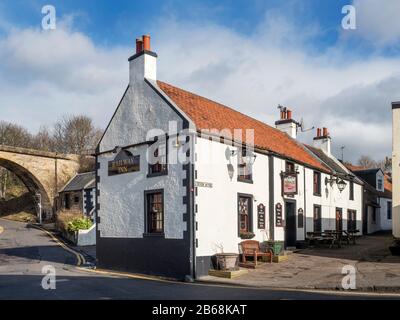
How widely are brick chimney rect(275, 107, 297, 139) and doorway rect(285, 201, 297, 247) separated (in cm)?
907

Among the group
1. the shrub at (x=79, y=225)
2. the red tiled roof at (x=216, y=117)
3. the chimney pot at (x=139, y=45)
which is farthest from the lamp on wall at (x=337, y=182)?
the shrub at (x=79, y=225)

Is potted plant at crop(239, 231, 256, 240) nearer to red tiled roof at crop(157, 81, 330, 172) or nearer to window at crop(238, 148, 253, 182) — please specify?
window at crop(238, 148, 253, 182)

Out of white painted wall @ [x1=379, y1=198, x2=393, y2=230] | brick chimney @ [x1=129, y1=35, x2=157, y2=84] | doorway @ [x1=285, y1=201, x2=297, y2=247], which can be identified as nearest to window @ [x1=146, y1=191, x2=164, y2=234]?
brick chimney @ [x1=129, y1=35, x2=157, y2=84]

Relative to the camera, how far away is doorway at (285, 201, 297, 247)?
2103cm

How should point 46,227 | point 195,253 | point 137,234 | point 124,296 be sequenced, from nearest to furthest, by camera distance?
point 124,296 < point 195,253 < point 137,234 < point 46,227

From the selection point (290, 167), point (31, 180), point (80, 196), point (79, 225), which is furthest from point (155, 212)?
point (31, 180)

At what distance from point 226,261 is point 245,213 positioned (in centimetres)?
315

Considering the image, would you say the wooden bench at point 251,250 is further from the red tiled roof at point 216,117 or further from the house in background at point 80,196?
the house in background at point 80,196

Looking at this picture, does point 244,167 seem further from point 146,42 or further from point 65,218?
point 65,218

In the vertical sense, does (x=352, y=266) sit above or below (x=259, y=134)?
below

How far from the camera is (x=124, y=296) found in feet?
36.9
